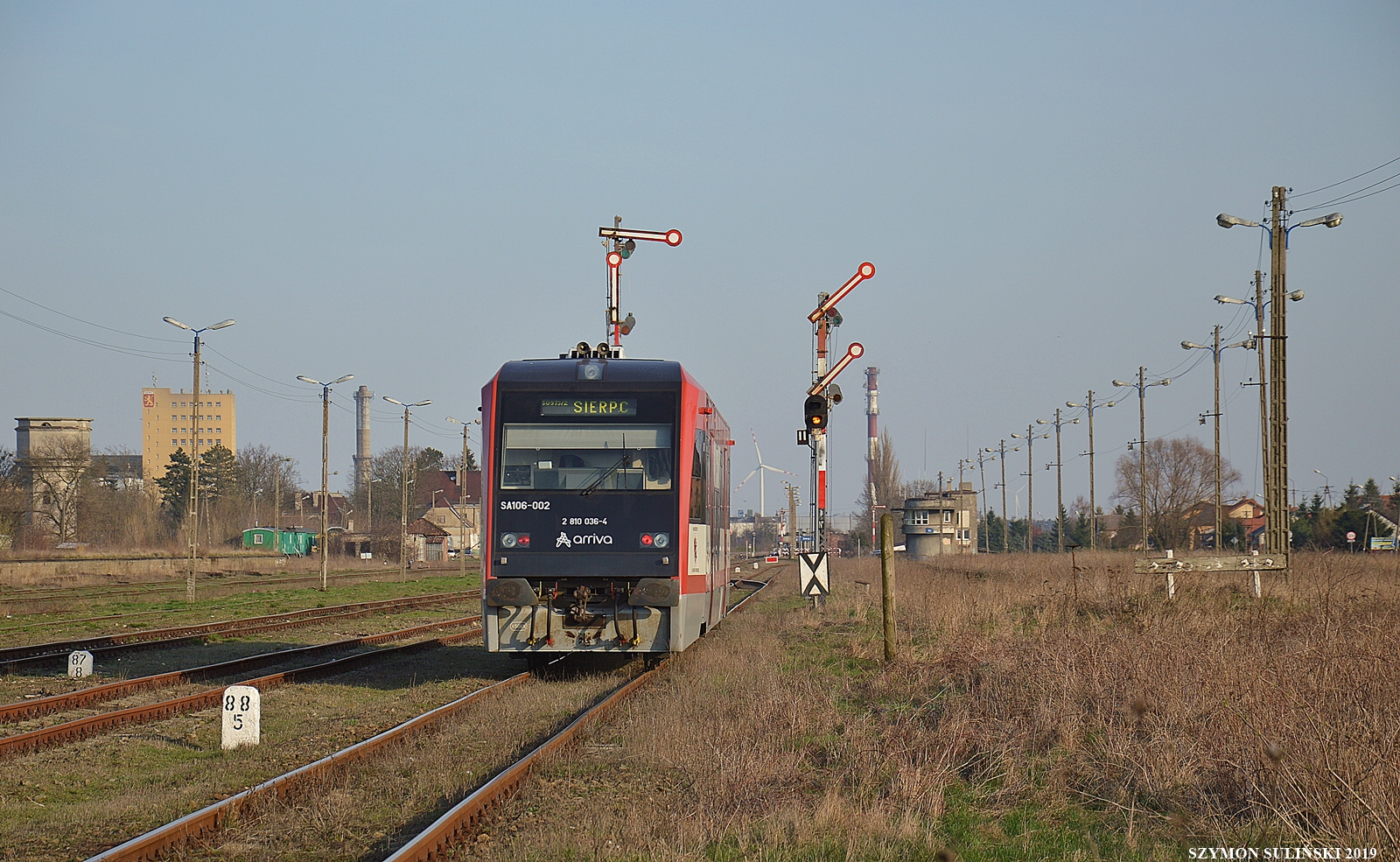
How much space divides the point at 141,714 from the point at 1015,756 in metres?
8.54

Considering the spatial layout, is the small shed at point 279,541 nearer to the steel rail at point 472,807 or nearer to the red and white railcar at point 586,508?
the red and white railcar at point 586,508

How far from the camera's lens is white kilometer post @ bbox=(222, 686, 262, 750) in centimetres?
993

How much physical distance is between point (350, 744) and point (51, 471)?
8133cm

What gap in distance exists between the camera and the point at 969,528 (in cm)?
10106

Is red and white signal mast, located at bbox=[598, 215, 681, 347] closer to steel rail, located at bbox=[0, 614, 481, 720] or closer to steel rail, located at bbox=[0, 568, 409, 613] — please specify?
steel rail, located at bbox=[0, 614, 481, 720]

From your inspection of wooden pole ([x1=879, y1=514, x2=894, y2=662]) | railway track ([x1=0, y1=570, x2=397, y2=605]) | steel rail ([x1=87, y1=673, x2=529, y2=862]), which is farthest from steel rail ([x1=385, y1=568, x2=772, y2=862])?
railway track ([x1=0, y1=570, x2=397, y2=605])

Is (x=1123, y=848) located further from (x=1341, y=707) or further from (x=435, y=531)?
(x=435, y=531)

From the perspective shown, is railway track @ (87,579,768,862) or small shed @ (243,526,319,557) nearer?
railway track @ (87,579,768,862)

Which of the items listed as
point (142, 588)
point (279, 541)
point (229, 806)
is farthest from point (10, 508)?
point (229, 806)

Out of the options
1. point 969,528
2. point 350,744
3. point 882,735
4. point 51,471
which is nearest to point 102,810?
point 350,744

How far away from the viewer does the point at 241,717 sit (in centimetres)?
997

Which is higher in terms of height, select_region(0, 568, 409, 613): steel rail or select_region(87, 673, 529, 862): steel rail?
select_region(87, 673, 529, 862): steel rail

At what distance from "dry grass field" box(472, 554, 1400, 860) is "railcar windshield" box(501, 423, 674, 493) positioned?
7.99ft

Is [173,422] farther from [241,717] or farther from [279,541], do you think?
[241,717]
